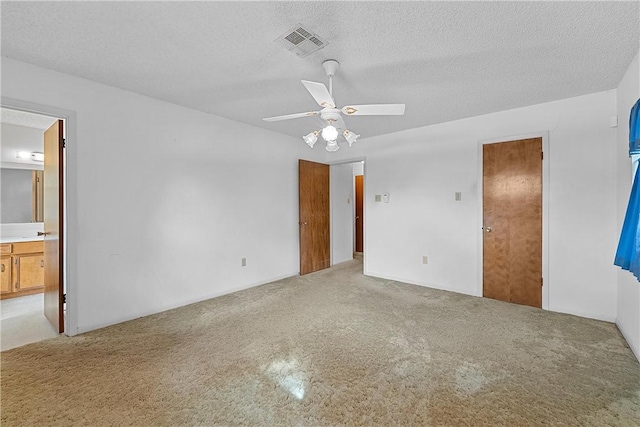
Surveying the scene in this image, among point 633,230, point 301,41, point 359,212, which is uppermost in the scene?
point 301,41

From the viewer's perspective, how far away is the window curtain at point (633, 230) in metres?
1.85

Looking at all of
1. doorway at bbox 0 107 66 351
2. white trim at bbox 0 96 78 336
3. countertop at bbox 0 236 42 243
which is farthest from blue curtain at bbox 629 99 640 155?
countertop at bbox 0 236 42 243

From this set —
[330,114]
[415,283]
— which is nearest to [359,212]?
[415,283]

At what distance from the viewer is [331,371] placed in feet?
6.69

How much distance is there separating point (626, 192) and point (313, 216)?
3.90m

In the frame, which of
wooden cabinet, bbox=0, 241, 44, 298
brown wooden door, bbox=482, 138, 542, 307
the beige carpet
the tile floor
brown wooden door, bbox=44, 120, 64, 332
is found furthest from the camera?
wooden cabinet, bbox=0, 241, 44, 298

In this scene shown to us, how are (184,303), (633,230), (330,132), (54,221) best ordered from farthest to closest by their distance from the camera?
(184,303)
(54,221)
(330,132)
(633,230)

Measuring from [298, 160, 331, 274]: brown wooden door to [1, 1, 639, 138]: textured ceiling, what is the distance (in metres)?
1.97

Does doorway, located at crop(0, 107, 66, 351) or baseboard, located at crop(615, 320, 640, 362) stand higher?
doorway, located at crop(0, 107, 66, 351)

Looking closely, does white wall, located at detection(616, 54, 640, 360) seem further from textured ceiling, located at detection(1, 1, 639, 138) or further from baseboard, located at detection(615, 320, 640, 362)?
textured ceiling, located at detection(1, 1, 639, 138)

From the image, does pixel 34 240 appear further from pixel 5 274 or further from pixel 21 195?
pixel 21 195

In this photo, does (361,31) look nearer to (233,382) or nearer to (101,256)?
(233,382)

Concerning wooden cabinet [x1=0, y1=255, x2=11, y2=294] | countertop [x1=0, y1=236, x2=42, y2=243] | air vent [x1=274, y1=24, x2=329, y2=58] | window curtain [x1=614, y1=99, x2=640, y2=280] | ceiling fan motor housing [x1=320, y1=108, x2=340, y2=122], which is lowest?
wooden cabinet [x1=0, y1=255, x2=11, y2=294]

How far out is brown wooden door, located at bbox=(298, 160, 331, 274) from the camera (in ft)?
16.1
